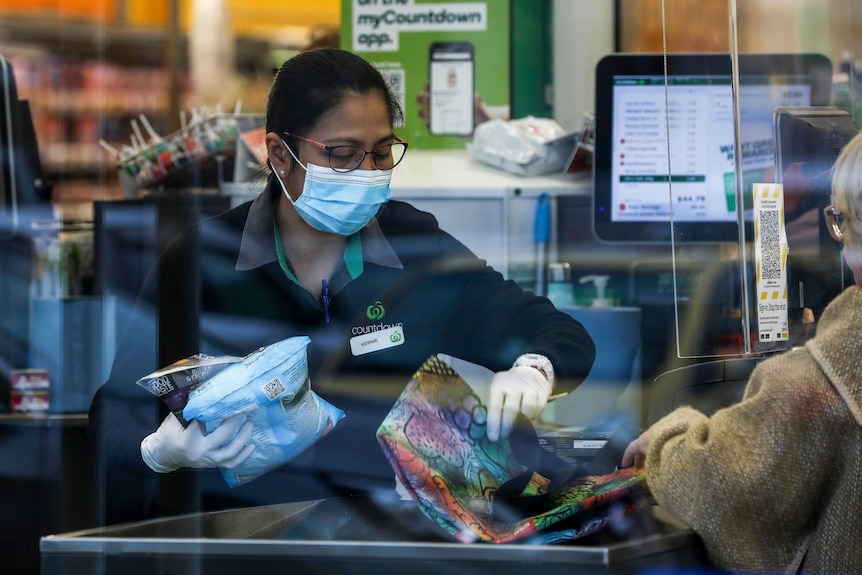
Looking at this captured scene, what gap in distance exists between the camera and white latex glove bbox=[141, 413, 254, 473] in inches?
52.6

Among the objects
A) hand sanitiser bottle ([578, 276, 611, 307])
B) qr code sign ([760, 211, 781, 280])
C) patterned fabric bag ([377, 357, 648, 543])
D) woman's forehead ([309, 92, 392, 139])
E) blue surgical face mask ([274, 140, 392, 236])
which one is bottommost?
patterned fabric bag ([377, 357, 648, 543])

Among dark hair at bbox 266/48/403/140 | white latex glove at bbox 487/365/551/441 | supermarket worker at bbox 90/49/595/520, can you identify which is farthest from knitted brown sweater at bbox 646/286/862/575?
dark hair at bbox 266/48/403/140

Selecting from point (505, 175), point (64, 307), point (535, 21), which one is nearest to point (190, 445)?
point (64, 307)

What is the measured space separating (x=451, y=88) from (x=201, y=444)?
1641 millimetres

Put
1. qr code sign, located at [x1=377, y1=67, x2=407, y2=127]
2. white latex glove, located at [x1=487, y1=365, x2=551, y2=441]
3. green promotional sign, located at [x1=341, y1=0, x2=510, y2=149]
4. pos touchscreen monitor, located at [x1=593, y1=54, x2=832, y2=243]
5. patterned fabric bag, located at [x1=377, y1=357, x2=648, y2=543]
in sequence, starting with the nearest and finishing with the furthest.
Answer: patterned fabric bag, located at [x1=377, y1=357, x2=648, y2=543], white latex glove, located at [x1=487, y1=365, x2=551, y2=441], pos touchscreen monitor, located at [x1=593, y1=54, x2=832, y2=243], qr code sign, located at [x1=377, y1=67, x2=407, y2=127], green promotional sign, located at [x1=341, y1=0, x2=510, y2=149]

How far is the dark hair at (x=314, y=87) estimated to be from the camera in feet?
5.75

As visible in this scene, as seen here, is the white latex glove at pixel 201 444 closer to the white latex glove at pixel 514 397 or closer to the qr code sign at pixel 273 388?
the qr code sign at pixel 273 388

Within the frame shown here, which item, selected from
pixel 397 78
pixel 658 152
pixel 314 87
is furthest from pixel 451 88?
pixel 314 87

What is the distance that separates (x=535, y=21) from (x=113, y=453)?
1.86m

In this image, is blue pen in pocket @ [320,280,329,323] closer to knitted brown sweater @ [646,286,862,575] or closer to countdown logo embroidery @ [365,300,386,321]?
countdown logo embroidery @ [365,300,386,321]

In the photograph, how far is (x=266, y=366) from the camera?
4.24ft

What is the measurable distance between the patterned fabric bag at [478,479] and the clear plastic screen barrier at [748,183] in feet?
1.20

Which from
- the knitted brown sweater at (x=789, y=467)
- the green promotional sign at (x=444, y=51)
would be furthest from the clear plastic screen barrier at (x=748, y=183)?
the green promotional sign at (x=444, y=51)

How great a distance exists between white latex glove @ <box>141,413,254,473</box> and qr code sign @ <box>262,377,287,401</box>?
6 cm
